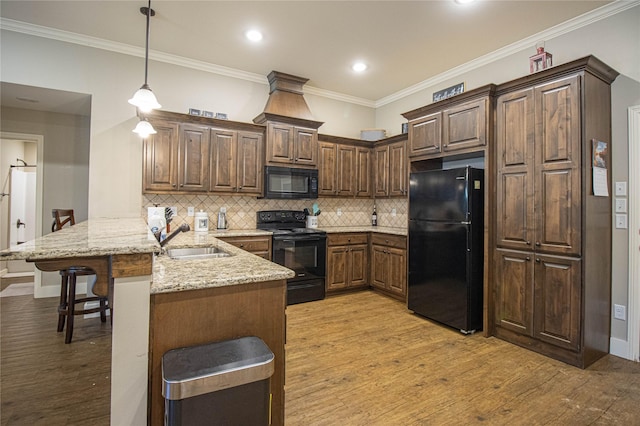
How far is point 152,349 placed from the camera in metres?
1.27

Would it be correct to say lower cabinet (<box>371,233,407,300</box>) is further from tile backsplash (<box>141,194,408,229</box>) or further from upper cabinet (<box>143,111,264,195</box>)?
upper cabinet (<box>143,111,264,195</box>)

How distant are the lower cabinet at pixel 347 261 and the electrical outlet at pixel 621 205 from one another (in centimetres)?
274

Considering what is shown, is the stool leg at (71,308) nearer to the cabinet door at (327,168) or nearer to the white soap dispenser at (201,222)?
the white soap dispenser at (201,222)

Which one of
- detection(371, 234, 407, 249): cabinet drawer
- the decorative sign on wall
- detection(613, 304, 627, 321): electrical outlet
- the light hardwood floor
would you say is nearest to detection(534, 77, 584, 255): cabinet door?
detection(613, 304, 627, 321): electrical outlet

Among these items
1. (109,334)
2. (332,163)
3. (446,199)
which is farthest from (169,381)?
(332,163)

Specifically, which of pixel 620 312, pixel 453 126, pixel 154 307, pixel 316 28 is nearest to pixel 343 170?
pixel 453 126

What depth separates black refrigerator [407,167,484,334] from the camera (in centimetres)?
310

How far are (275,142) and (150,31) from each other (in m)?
1.78

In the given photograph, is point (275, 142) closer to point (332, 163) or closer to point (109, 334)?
point (332, 163)

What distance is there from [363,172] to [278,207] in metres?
1.48

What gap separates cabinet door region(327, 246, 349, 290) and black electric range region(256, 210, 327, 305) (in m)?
0.12

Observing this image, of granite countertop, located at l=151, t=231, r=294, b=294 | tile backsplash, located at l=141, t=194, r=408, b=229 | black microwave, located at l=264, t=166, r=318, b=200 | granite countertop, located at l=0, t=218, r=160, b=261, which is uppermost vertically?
black microwave, located at l=264, t=166, r=318, b=200

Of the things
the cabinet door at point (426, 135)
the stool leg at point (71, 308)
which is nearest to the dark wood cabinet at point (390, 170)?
the cabinet door at point (426, 135)

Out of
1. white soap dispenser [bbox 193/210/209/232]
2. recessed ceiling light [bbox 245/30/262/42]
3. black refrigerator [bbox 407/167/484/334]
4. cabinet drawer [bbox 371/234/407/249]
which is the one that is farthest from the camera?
cabinet drawer [bbox 371/234/407/249]
